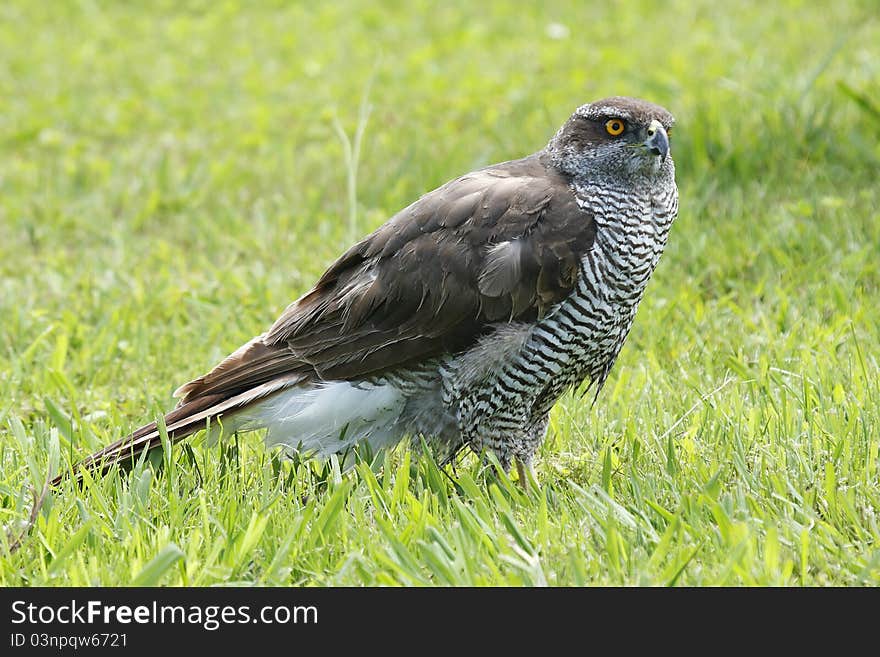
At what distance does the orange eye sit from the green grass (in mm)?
1103

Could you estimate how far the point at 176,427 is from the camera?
15.1 feet

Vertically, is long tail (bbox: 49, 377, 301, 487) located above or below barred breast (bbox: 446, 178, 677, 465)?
below

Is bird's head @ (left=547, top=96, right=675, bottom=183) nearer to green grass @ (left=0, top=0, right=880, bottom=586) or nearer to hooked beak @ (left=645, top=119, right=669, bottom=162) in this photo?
hooked beak @ (left=645, top=119, right=669, bottom=162)

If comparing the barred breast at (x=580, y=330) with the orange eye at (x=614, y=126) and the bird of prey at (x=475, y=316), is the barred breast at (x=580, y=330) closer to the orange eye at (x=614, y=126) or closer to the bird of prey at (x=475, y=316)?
the bird of prey at (x=475, y=316)

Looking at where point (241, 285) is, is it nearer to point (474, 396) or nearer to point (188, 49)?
point (474, 396)

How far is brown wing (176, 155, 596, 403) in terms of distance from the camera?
4.34m

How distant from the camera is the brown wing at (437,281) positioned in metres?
4.34

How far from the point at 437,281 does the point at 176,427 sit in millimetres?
1102

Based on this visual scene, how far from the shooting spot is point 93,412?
5.50m

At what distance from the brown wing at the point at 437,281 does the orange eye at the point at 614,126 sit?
25 cm

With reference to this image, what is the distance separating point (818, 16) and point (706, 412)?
6937mm

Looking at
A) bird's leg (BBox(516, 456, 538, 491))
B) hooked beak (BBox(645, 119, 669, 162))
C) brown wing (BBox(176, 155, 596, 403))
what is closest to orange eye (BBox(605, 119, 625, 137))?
hooked beak (BBox(645, 119, 669, 162))

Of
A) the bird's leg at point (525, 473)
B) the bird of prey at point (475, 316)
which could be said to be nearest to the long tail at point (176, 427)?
the bird of prey at point (475, 316)
